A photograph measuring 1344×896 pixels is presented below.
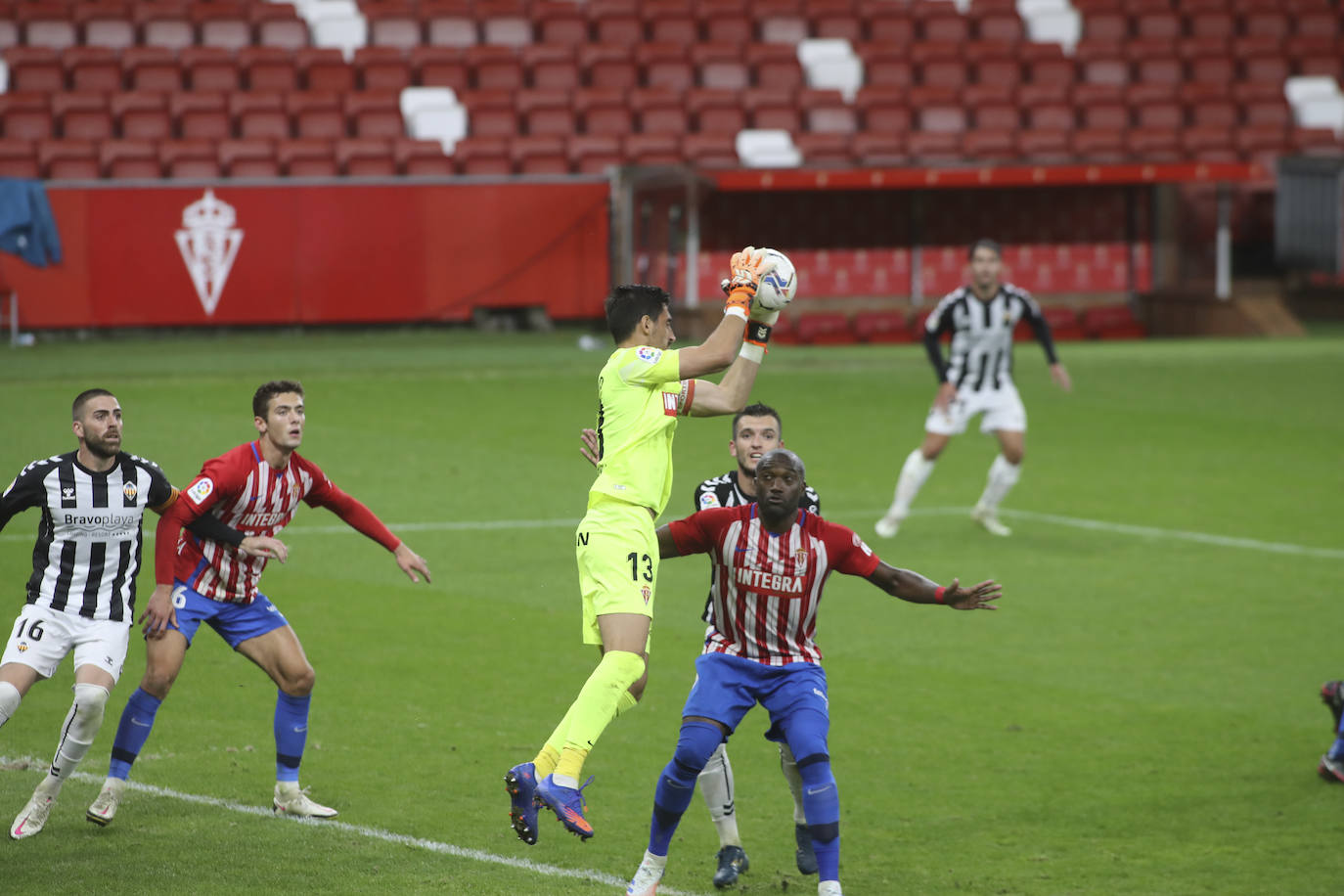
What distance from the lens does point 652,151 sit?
26578 millimetres

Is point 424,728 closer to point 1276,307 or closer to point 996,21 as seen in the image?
point 1276,307

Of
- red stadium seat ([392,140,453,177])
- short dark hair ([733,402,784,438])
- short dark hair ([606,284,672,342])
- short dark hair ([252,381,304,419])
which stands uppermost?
red stadium seat ([392,140,453,177])

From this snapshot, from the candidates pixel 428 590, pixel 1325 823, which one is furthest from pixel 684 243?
pixel 1325 823

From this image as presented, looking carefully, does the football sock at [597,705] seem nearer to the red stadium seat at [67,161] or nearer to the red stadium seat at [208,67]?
the red stadium seat at [67,161]

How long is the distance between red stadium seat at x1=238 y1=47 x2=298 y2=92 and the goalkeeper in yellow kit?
21.4 metres

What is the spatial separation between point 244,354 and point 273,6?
848 centimetres

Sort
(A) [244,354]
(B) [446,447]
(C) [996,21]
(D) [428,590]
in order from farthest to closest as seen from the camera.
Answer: (C) [996,21] < (A) [244,354] < (B) [446,447] < (D) [428,590]

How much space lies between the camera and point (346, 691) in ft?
33.0

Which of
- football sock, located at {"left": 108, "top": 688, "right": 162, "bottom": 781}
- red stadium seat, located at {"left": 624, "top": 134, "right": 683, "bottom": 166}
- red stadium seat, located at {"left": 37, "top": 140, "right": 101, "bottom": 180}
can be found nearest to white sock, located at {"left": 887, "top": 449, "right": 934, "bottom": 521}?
football sock, located at {"left": 108, "top": 688, "right": 162, "bottom": 781}

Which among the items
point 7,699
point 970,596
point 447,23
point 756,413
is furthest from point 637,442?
point 447,23

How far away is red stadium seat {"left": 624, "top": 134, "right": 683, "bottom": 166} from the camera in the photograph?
2648cm

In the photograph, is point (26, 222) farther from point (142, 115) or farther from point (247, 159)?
point (142, 115)

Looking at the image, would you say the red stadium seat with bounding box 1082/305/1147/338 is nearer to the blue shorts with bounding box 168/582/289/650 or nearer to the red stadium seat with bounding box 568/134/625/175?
the red stadium seat with bounding box 568/134/625/175

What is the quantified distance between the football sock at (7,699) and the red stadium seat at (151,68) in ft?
69.8
